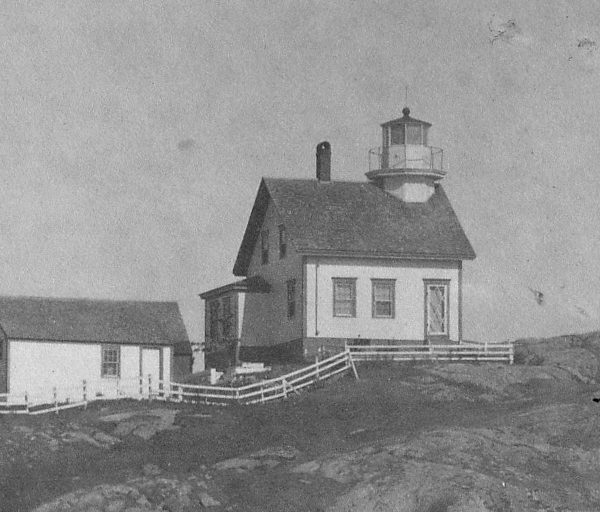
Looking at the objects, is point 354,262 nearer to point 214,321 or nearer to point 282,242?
point 282,242

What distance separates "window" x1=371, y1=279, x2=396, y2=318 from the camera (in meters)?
51.7

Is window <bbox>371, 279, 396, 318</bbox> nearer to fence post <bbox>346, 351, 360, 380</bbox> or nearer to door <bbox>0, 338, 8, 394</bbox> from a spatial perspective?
fence post <bbox>346, 351, 360, 380</bbox>

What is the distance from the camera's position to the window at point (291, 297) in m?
51.8

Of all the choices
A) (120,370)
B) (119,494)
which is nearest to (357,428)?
(119,494)

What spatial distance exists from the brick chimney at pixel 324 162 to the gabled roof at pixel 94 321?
741 cm

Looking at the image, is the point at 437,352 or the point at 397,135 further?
the point at 397,135

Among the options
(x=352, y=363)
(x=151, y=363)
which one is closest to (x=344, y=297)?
(x=352, y=363)

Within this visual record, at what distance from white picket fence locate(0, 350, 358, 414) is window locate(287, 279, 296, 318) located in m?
→ 3.41

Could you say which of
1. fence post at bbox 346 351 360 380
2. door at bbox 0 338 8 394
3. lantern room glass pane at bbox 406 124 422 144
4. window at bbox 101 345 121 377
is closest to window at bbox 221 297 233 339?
window at bbox 101 345 121 377

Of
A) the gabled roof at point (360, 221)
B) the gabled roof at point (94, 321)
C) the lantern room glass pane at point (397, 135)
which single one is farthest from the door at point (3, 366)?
the lantern room glass pane at point (397, 135)

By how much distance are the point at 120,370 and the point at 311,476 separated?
20.9 metres

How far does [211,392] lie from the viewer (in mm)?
46656

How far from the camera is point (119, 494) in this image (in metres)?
32.1

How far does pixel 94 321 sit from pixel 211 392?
854cm
